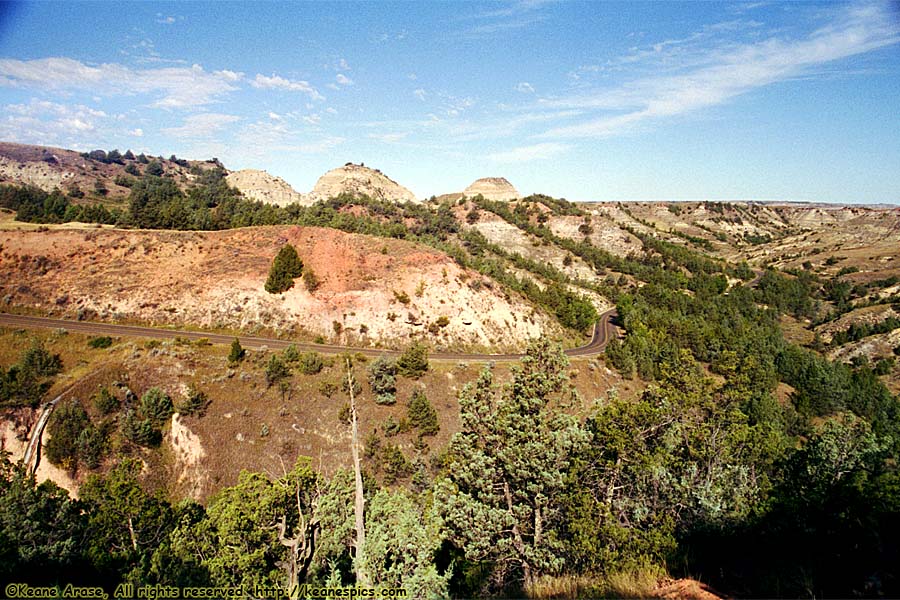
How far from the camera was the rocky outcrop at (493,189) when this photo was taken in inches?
6294

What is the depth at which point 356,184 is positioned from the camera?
416 ft

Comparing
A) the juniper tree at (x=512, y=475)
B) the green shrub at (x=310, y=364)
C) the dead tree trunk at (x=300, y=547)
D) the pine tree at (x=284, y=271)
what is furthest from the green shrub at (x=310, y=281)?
the juniper tree at (x=512, y=475)

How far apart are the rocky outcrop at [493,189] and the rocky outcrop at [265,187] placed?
63.2 meters

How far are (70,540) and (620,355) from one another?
47210mm

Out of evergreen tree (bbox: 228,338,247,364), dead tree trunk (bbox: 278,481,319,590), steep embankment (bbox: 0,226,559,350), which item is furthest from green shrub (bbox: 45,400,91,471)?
dead tree trunk (bbox: 278,481,319,590)

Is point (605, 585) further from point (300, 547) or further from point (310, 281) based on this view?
point (310, 281)

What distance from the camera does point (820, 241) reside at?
13662 cm

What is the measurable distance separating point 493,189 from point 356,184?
5865 centimetres

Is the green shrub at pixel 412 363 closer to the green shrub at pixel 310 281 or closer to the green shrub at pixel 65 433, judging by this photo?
the green shrub at pixel 310 281

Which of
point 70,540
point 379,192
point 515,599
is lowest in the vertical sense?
point 70,540

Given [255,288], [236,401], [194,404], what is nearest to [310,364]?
[236,401]

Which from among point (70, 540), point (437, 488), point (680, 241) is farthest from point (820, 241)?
point (70, 540)

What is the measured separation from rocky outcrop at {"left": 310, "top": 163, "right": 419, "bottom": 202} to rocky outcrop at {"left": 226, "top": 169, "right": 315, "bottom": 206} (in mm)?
5665

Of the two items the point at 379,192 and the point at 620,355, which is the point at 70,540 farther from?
the point at 379,192
